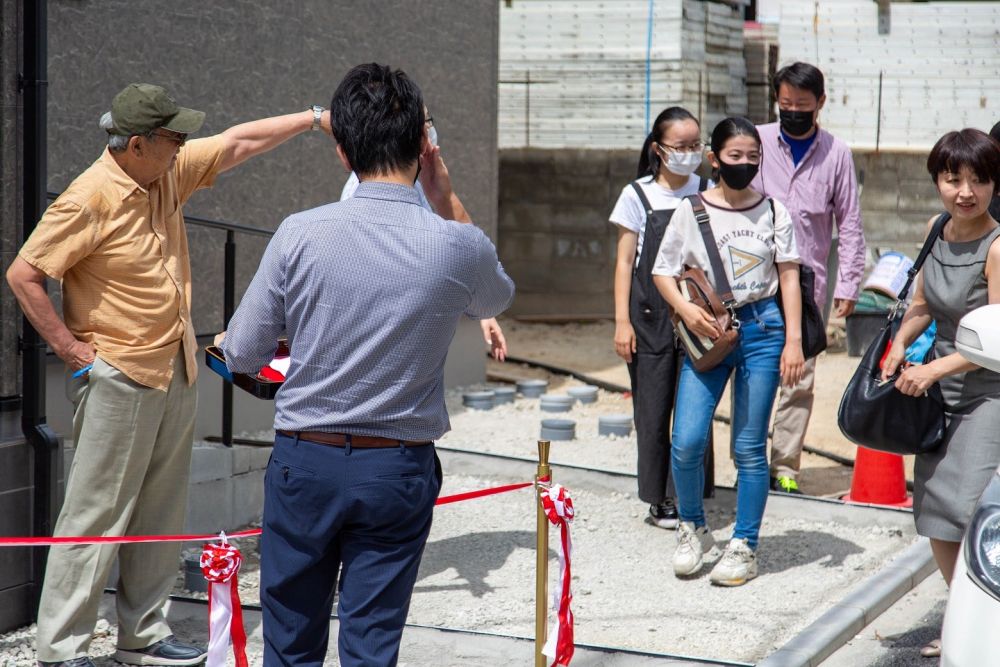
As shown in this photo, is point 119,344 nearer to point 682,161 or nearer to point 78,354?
point 78,354

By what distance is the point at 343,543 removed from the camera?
9.75 feet

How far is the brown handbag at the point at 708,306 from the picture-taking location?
4965 mm

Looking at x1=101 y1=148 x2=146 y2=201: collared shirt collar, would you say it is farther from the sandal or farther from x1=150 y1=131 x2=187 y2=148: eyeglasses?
the sandal

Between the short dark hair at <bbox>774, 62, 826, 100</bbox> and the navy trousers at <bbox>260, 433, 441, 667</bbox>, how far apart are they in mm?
3731

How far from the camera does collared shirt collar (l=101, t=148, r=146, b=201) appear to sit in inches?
156

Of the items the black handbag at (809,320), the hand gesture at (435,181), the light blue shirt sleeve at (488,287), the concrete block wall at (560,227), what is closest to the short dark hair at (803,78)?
the black handbag at (809,320)

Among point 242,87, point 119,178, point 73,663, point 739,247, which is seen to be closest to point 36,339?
point 119,178

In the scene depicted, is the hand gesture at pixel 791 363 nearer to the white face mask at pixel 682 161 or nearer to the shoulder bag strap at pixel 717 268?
the shoulder bag strap at pixel 717 268

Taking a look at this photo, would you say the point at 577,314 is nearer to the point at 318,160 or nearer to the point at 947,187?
the point at 318,160

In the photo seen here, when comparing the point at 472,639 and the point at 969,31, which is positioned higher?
the point at 969,31

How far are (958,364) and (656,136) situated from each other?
1.90m

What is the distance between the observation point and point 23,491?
441cm

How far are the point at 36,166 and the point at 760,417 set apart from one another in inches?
111

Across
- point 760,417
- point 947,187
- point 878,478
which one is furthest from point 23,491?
→ point 878,478
